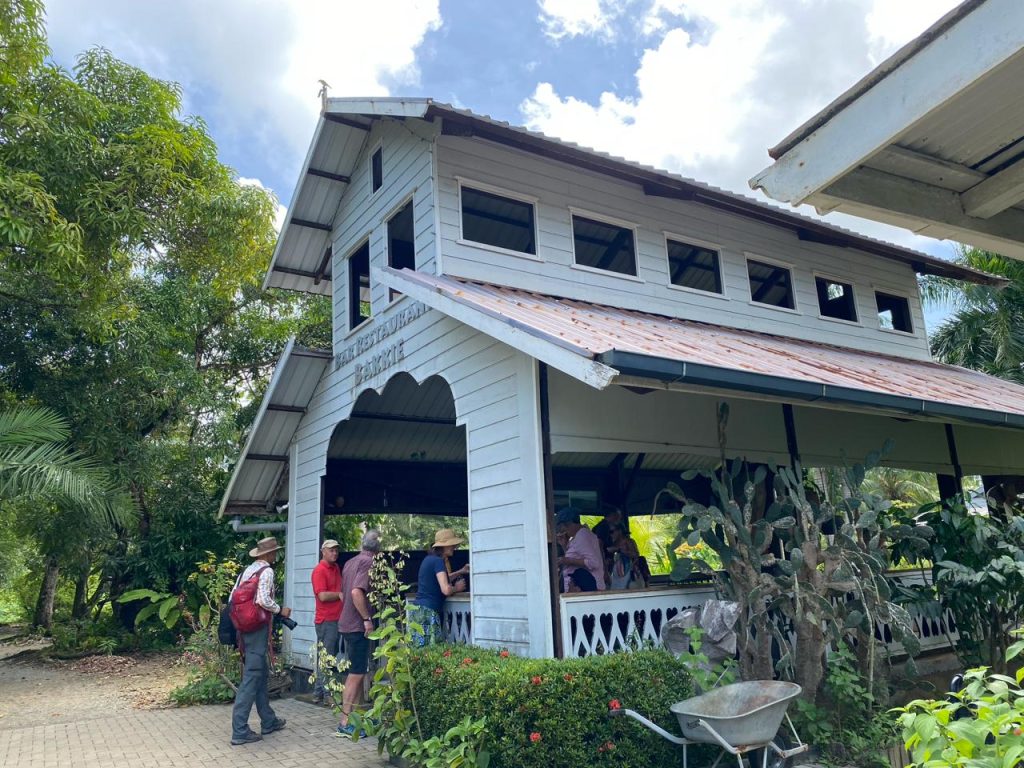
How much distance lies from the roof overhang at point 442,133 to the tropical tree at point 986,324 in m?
5.71

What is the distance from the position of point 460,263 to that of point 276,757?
5.51 m

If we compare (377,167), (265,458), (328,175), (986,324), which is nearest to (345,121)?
(377,167)

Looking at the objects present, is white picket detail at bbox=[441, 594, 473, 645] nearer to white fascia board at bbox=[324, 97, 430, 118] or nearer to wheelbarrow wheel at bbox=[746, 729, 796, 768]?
wheelbarrow wheel at bbox=[746, 729, 796, 768]

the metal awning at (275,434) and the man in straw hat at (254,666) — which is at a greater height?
the metal awning at (275,434)

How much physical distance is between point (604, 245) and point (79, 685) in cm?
1152

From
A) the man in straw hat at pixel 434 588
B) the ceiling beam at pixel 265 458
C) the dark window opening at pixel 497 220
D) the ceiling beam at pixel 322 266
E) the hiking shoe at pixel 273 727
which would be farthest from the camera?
the ceiling beam at pixel 322 266

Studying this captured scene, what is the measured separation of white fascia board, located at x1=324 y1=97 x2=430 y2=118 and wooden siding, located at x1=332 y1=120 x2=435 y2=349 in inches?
15.4

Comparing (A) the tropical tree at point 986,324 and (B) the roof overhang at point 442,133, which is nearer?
(B) the roof overhang at point 442,133

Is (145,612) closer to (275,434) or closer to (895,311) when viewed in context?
(275,434)

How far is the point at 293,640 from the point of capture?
11562mm

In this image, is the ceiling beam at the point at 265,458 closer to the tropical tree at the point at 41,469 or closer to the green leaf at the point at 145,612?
the tropical tree at the point at 41,469

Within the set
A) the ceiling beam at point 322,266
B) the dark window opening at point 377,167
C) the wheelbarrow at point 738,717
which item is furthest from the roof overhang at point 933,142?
the ceiling beam at point 322,266

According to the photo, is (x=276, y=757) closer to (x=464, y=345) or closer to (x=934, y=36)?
(x=464, y=345)

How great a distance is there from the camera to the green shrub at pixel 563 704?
5.57 meters
